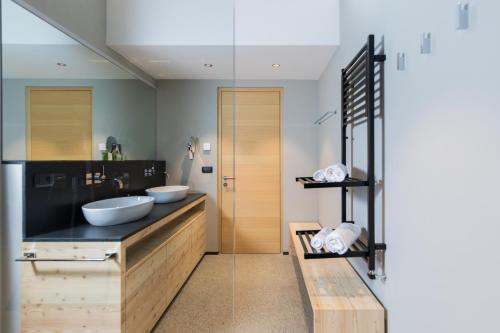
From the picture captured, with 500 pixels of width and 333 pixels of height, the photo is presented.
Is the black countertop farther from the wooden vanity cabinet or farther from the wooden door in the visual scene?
the wooden door

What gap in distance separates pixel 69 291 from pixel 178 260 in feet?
2.71

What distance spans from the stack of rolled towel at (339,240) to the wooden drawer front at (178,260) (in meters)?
1.21

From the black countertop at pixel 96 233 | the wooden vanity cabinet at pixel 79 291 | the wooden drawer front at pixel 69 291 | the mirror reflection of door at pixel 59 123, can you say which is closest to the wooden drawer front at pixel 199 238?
the black countertop at pixel 96 233

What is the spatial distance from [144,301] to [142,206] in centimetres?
65

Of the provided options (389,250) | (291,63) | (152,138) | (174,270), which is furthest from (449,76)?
(152,138)

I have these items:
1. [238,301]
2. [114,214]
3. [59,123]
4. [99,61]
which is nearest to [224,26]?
[99,61]

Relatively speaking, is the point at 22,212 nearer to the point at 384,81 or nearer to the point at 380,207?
the point at 380,207

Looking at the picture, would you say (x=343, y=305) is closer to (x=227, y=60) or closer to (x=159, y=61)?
(x=227, y=60)

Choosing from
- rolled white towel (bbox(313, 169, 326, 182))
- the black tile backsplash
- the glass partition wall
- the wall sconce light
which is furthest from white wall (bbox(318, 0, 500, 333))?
the black tile backsplash

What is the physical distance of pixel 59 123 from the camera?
161 centimetres

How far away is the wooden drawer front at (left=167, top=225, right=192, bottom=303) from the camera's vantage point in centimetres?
194

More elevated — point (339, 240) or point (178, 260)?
point (339, 240)

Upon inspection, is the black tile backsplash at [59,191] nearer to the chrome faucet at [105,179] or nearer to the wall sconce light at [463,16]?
the chrome faucet at [105,179]

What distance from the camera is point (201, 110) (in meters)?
2.69
